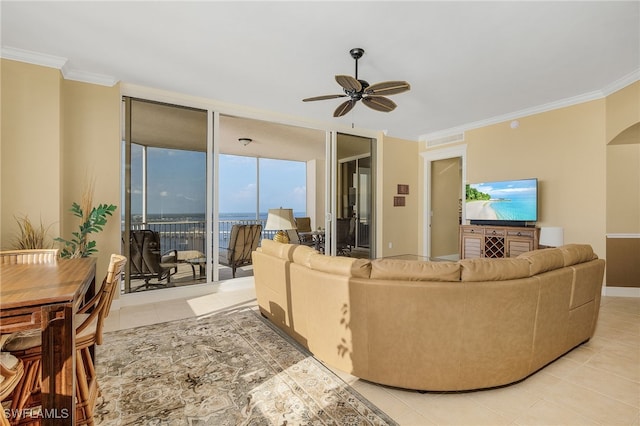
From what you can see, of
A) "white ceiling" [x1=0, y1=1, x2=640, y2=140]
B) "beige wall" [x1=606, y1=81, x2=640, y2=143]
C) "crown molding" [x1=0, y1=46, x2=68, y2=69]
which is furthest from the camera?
"beige wall" [x1=606, y1=81, x2=640, y2=143]

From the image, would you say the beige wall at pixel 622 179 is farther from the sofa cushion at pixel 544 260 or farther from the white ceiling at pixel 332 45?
the sofa cushion at pixel 544 260

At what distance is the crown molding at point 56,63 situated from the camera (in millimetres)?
3002

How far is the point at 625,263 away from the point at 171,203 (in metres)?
6.25

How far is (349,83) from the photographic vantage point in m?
2.80

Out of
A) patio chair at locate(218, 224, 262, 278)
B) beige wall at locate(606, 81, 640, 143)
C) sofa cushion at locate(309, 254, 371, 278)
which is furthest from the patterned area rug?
beige wall at locate(606, 81, 640, 143)

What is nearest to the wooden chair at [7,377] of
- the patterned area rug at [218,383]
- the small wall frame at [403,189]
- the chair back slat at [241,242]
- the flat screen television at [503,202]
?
the patterned area rug at [218,383]

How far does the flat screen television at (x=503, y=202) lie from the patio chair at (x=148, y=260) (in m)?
4.93

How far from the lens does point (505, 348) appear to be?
1.93 metres

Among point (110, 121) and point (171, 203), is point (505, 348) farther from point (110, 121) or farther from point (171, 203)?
point (110, 121)

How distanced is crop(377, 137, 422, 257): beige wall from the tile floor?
12.6 feet

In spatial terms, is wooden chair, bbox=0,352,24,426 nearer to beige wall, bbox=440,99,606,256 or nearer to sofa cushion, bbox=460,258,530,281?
sofa cushion, bbox=460,258,530,281

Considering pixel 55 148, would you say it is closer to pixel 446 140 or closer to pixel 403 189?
pixel 403 189

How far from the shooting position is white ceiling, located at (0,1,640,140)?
2.45 metres

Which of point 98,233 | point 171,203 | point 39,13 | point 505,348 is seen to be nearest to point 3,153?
point 98,233
